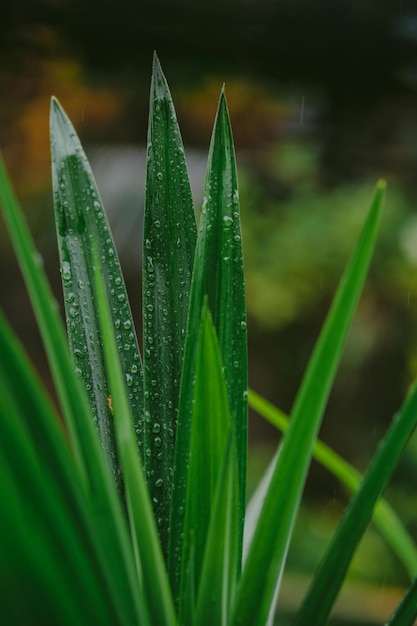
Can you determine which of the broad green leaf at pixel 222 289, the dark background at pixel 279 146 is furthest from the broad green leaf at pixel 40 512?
the dark background at pixel 279 146

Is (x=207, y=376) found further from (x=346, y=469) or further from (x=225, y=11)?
(x=225, y=11)

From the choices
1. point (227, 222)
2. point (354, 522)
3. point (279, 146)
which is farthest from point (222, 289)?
point (279, 146)

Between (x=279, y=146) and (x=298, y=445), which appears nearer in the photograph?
(x=298, y=445)

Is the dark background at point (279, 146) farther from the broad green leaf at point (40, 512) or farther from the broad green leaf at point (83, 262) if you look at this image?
the broad green leaf at point (40, 512)

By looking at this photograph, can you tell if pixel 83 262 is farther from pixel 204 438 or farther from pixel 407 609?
pixel 407 609

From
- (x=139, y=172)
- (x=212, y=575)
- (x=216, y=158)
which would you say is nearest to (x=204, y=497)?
(x=212, y=575)

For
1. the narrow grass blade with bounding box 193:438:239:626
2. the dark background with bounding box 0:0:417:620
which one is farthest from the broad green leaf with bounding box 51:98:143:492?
the dark background with bounding box 0:0:417:620

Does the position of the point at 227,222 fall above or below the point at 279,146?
below
